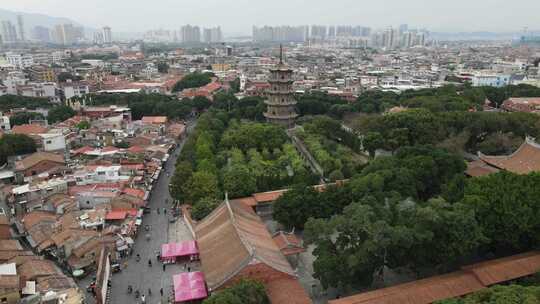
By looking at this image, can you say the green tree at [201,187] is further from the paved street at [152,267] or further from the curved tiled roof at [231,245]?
the curved tiled roof at [231,245]

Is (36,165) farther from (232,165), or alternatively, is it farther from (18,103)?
(18,103)

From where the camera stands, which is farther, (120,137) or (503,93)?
(503,93)

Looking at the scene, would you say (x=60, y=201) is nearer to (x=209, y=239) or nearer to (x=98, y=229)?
(x=98, y=229)

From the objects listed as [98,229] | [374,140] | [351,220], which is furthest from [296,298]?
[374,140]

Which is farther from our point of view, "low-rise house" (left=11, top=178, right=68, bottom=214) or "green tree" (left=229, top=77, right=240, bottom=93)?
"green tree" (left=229, top=77, right=240, bottom=93)

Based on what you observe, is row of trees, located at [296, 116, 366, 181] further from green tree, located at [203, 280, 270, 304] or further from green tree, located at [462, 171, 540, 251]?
green tree, located at [203, 280, 270, 304]

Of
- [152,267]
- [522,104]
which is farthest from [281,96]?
[522,104]

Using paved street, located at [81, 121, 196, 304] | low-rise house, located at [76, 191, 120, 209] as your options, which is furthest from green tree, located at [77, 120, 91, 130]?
paved street, located at [81, 121, 196, 304]
